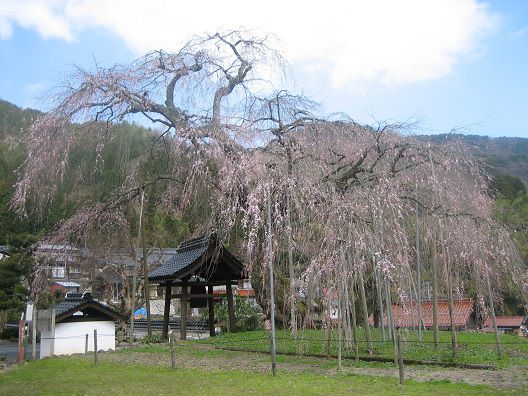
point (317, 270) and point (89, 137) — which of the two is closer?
point (317, 270)

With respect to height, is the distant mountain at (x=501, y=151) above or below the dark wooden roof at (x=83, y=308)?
above

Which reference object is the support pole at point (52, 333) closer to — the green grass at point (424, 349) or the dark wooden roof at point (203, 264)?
the dark wooden roof at point (203, 264)

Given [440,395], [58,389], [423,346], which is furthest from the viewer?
[423,346]

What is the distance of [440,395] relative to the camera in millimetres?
6398

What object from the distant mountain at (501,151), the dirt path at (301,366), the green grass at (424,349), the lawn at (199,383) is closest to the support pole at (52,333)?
the dirt path at (301,366)

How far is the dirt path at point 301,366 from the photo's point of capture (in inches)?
304

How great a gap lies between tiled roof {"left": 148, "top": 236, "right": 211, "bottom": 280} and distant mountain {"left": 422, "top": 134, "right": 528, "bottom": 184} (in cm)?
686

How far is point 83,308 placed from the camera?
15562 millimetres

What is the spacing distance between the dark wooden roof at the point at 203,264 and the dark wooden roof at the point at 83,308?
62.3 inches

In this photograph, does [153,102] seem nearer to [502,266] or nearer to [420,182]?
[420,182]

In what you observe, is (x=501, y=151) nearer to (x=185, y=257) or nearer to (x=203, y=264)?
(x=203, y=264)

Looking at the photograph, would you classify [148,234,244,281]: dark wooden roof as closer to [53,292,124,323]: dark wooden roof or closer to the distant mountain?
[53,292,124,323]: dark wooden roof

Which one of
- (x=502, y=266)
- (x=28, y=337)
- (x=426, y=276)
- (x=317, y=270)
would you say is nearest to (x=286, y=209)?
(x=317, y=270)

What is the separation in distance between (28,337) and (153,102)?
1088 cm
